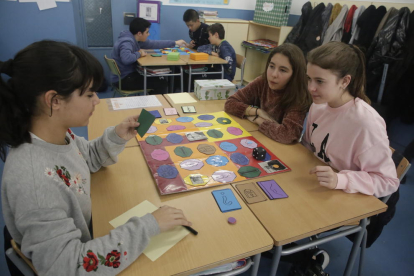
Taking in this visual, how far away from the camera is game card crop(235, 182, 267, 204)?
1051mm

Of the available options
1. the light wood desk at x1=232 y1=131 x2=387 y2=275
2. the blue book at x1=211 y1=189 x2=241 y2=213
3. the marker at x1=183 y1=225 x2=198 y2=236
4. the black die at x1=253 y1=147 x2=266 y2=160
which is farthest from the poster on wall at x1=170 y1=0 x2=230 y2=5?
the marker at x1=183 y1=225 x2=198 y2=236

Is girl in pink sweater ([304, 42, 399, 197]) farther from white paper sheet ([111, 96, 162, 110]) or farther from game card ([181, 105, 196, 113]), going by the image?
white paper sheet ([111, 96, 162, 110])

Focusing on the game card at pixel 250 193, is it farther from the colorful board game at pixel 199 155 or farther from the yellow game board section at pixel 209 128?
the yellow game board section at pixel 209 128

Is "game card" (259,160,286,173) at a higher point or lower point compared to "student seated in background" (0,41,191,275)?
lower

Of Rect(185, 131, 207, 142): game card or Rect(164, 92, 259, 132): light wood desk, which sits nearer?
Rect(185, 131, 207, 142): game card

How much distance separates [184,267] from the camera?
30.3 inches

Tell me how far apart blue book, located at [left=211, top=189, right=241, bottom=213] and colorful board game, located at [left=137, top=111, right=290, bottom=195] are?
0.19 feet

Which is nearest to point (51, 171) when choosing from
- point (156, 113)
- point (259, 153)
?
point (259, 153)

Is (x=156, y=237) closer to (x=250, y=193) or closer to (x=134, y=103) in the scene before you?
(x=250, y=193)

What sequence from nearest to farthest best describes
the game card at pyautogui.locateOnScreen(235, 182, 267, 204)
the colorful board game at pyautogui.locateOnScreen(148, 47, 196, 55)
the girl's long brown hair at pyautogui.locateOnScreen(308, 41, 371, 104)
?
1. the game card at pyautogui.locateOnScreen(235, 182, 267, 204)
2. the girl's long brown hair at pyautogui.locateOnScreen(308, 41, 371, 104)
3. the colorful board game at pyautogui.locateOnScreen(148, 47, 196, 55)

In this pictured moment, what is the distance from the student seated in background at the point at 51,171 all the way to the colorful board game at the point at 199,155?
26 centimetres

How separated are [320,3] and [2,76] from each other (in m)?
4.25

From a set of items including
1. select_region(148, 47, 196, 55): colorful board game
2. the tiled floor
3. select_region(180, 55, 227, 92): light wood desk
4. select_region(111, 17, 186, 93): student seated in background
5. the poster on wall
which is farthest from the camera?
the poster on wall

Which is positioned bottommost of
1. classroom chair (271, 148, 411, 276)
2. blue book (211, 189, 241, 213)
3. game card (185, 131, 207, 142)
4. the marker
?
classroom chair (271, 148, 411, 276)
